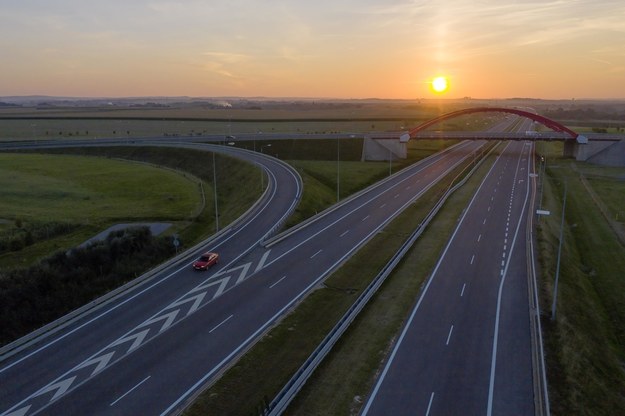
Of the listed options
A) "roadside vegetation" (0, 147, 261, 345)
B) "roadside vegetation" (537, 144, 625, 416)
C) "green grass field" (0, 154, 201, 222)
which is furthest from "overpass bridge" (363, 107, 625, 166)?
"green grass field" (0, 154, 201, 222)

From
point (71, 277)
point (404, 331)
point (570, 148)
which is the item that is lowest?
point (71, 277)

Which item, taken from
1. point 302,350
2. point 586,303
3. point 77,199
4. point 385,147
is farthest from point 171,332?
point 385,147

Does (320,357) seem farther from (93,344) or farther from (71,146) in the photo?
Result: (71,146)

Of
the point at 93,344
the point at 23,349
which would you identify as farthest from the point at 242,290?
the point at 23,349

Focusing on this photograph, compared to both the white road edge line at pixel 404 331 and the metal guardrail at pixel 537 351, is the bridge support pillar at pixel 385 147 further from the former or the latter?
the metal guardrail at pixel 537 351

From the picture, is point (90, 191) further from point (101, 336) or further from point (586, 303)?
point (586, 303)

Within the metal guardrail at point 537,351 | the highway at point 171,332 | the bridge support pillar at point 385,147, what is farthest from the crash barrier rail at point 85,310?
the bridge support pillar at point 385,147
